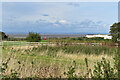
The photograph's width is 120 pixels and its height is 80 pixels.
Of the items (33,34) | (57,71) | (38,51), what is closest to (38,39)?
(33,34)

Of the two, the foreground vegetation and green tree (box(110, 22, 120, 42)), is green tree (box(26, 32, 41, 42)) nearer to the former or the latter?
green tree (box(110, 22, 120, 42))

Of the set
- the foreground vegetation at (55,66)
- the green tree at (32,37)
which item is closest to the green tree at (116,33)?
the foreground vegetation at (55,66)

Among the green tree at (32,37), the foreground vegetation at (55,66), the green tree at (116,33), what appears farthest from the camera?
the green tree at (32,37)

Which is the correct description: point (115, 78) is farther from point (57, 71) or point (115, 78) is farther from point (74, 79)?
point (57, 71)

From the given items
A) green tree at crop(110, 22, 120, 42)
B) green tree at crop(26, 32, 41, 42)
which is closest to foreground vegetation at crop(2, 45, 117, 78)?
green tree at crop(110, 22, 120, 42)

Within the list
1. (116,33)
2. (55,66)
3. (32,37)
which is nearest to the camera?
(55,66)

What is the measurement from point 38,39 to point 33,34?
0.99 m

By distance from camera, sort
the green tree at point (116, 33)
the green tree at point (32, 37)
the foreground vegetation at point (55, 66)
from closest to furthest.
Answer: the foreground vegetation at point (55, 66) < the green tree at point (116, 33) < the green tree at point (32, 37)

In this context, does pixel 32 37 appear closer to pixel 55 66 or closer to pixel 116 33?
pixel 116 33

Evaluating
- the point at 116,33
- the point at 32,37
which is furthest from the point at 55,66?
the point at 116,33

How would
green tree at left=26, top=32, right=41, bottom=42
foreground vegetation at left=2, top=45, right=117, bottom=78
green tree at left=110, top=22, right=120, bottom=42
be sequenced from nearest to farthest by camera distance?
foreground vegetation at left=2, top=45, right=117, bottom=78
green tree at left=110, top=22, right=120, bottom=42
green tree at left=26, top=32, right=41, bottom=42

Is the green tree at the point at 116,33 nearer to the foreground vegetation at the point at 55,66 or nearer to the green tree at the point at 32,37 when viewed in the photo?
the foreground vegetation at the point at 55,66

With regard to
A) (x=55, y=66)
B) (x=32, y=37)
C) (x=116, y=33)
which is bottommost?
(x=55, y=66)

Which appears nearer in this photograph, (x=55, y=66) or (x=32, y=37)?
(x=55, y=66)
